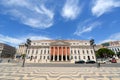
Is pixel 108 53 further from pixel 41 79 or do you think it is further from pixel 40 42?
pixel 41 79

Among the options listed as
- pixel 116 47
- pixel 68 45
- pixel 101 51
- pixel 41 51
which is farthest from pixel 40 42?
pixel 116 47

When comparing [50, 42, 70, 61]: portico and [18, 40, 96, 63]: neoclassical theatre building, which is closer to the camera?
[50, 42, 70, 61]: portico

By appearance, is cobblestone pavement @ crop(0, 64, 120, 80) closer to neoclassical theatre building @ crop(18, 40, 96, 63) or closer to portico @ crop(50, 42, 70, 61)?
neoclassical theatre building @ crop(18, 40, 96, 63)

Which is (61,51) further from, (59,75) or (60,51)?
(59,75)

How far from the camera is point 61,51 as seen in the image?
7419cm

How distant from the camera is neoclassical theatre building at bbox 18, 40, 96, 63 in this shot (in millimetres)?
73875

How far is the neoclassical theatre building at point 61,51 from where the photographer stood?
73.9 metres

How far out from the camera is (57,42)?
7525 cm

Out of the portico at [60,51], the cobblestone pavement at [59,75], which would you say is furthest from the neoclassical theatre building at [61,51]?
the cobblestone pavement at [59,75]

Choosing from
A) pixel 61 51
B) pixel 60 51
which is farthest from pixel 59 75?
pixel 60 51

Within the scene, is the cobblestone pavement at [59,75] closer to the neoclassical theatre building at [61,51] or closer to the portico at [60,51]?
the neoclassical theatre building at [61,51]

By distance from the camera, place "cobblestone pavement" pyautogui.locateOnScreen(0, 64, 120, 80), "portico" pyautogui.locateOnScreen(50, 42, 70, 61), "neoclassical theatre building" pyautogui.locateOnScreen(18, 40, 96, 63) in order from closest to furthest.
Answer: "cobblestone pavement" pyautogui.locateOnScreen(0, 64, 120, 80)
"portico" pyautogui.locateOnScreen(50, 42, 70, 61)
"neoclassical theatre building" pyautogui.locateOnScreen(18, 40, 96, 63)

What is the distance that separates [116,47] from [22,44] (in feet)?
282

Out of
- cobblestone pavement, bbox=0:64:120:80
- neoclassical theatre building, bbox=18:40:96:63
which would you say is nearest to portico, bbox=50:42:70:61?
neoclassical theatre building, bbox=18:40:96:63
